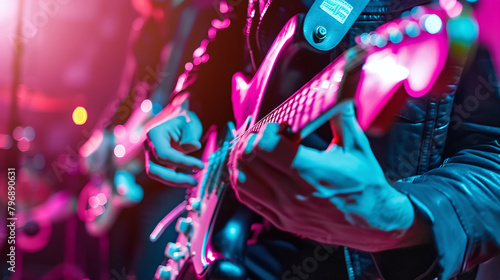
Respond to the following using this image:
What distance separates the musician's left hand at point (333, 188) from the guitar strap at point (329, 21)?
19cm

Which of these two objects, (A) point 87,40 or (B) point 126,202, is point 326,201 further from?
(A) point 87,40

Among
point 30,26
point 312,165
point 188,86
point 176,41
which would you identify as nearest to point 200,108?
point 188,86

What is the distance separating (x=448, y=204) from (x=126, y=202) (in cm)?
75

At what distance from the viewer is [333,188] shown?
15.2 inches

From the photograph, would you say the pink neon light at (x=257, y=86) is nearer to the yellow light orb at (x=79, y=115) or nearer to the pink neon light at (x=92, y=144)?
the pink neon light at (x=92, y=144)

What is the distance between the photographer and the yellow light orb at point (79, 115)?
1.07 metres

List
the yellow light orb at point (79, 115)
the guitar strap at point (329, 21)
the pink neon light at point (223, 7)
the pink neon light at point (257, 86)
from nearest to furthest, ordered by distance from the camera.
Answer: the guitar strap at point (329, 21), the pink neon light at point (257, 86), the pink neon light at point (223, 7), the yellow light orb at point (79, 115)

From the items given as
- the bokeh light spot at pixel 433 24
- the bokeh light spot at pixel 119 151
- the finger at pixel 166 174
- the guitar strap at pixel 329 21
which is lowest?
the bokeh light spot at pixel 119 151

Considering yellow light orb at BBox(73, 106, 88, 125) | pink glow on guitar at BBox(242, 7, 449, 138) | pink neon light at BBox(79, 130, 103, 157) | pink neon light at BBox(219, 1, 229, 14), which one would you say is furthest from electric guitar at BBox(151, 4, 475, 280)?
yellow light orb at BBox(73, 106, 88, 125)

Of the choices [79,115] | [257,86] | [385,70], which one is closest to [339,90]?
[385,70]

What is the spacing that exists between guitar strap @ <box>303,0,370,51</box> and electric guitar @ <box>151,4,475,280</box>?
27 mm

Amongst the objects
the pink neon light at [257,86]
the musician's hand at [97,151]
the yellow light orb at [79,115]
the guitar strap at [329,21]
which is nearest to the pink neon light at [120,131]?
the musician's hand at [97,151]

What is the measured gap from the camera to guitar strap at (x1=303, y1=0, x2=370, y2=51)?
1.70 ft

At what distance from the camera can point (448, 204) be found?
0.42m
